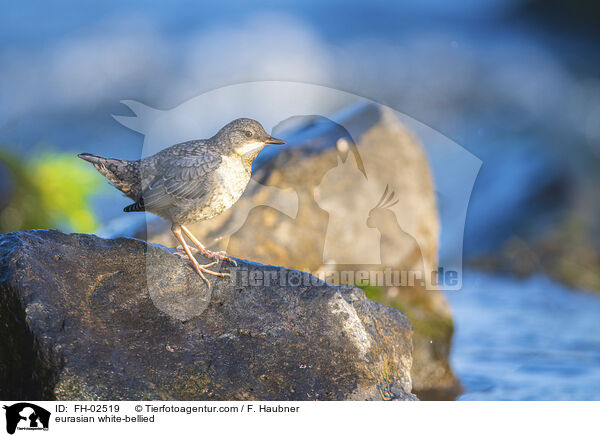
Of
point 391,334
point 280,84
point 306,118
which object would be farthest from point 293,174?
point 391,334

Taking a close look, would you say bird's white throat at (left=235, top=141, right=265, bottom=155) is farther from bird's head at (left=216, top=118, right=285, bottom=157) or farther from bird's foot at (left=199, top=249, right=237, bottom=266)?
bird's foot at (left=199, top=249, right=237, bottom=266)

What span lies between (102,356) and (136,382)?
0.25 metres

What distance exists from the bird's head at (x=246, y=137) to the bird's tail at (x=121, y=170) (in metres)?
0.63

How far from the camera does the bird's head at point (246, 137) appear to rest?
3.77m

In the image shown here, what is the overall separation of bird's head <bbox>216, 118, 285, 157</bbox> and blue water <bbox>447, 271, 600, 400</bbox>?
3.28m

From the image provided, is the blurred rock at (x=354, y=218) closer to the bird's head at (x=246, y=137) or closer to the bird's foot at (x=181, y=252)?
the bird's foot at (x=181, y=252)

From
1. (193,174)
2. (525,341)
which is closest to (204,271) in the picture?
(193,174)

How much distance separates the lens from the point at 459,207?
6406mm

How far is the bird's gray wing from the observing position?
146 inches

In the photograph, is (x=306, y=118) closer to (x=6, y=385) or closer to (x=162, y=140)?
(x=162, y=140)
